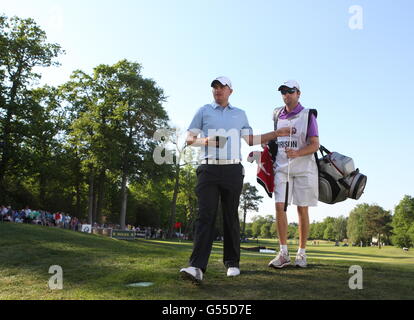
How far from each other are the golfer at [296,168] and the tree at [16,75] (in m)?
33.6

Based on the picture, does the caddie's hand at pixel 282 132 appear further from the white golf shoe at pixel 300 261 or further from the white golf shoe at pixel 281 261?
the white golf shoe at pixel 300 261

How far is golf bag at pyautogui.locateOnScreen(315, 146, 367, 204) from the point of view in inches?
229

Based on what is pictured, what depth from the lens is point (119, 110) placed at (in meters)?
39.7

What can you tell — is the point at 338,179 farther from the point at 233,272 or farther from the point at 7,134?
the point at 7,134

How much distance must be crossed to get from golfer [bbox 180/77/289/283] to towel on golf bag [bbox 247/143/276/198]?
2.51 feet

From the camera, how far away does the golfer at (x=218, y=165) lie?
4996 mm

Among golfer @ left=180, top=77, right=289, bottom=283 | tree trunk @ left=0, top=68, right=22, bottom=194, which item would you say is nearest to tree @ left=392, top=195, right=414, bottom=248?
tree trunk @ left=0, top=68, right=22, bottom=194

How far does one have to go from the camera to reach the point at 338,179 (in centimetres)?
590

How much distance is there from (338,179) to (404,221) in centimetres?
9820

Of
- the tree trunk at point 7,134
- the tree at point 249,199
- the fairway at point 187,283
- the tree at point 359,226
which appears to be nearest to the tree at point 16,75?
the tree trunk at point 7,134

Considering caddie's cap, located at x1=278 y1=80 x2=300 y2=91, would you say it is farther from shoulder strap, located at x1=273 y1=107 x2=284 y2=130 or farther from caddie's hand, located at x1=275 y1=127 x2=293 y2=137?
caddie's hand, located at x1=275 y1=127 x2=293 y2=137
